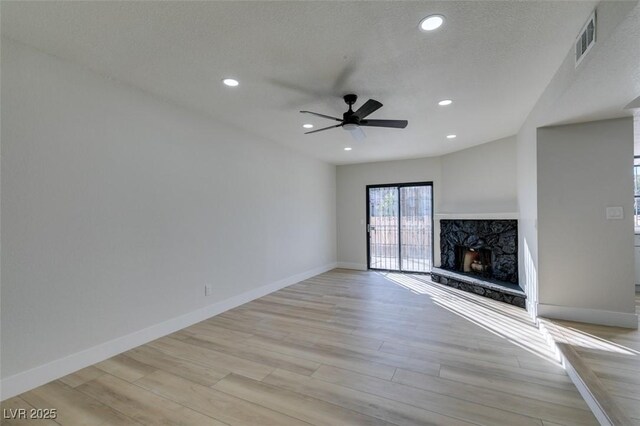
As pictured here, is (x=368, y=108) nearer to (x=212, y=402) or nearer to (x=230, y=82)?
(x=230, y=82)

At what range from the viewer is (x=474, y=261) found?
17.1 ft

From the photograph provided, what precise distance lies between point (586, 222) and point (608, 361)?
4.83ft

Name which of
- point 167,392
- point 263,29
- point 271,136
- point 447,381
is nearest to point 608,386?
point 447,381

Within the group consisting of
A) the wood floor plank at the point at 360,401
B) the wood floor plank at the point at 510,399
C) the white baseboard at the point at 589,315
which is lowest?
the wood floor plank at the point at 360,401

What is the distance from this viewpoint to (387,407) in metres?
1.89

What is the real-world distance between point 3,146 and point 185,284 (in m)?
1.96

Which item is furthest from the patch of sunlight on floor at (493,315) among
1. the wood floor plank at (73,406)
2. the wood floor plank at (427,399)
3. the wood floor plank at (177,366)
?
the wood floor plank at (73,406)

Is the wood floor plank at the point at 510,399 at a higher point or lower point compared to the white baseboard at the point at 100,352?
lower

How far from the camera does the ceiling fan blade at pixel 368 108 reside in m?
2.56

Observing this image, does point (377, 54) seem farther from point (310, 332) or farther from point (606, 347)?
point (606, 347)

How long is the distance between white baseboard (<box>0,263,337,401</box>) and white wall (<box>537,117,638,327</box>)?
3952mm

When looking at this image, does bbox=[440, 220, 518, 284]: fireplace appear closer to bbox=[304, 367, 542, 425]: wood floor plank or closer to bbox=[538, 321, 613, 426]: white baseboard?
bbox=[538, 321, 613, 426]: white baseboard

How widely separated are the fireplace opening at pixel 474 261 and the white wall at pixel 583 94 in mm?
680

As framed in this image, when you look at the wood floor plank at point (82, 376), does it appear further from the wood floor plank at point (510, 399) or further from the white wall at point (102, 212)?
the wood floor plank at point (510, 399)
